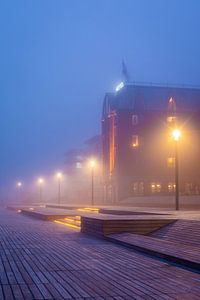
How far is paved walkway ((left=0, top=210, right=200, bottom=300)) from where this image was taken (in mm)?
9955

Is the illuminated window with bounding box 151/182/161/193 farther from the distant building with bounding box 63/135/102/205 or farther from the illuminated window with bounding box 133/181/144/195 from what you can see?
the distant building with bounding box 63/135/102/205

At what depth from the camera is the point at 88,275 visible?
12.2 metres

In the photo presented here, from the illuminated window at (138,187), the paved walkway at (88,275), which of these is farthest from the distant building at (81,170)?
the paved walkway at (88,275)

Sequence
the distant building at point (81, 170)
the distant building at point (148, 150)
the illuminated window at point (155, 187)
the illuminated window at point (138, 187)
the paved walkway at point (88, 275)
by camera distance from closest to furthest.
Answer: the paved walkway at point (88, 275), the distant building at point (148, 150), the illuminated window at point (155, 187), the illuminated window at point (138, 187), the distant building at point (81, 170)

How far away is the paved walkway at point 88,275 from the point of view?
32.7ft

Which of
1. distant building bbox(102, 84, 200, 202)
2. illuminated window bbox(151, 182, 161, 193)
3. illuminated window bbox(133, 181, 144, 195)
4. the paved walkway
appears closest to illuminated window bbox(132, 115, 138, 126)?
distant building bbox(102, 84, 200, 202)

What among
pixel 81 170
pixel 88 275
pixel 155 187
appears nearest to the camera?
pixel 88 275

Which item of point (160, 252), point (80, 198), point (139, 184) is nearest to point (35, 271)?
point (160, 252)

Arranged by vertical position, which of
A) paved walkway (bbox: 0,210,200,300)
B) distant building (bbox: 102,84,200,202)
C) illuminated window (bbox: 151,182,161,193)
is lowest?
paved walkway (bbox: 0,210,200,300)

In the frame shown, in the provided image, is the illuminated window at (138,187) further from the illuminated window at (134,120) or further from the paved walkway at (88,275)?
the paved walkway at (88,275)

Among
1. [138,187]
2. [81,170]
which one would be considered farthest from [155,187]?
[81,170]

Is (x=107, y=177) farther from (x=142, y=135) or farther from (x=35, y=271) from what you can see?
(x=35, y=271)

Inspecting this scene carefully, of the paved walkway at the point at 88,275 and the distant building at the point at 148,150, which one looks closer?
the paved walkway at the point at 88,275

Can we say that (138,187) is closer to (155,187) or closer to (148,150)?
(155,187)
